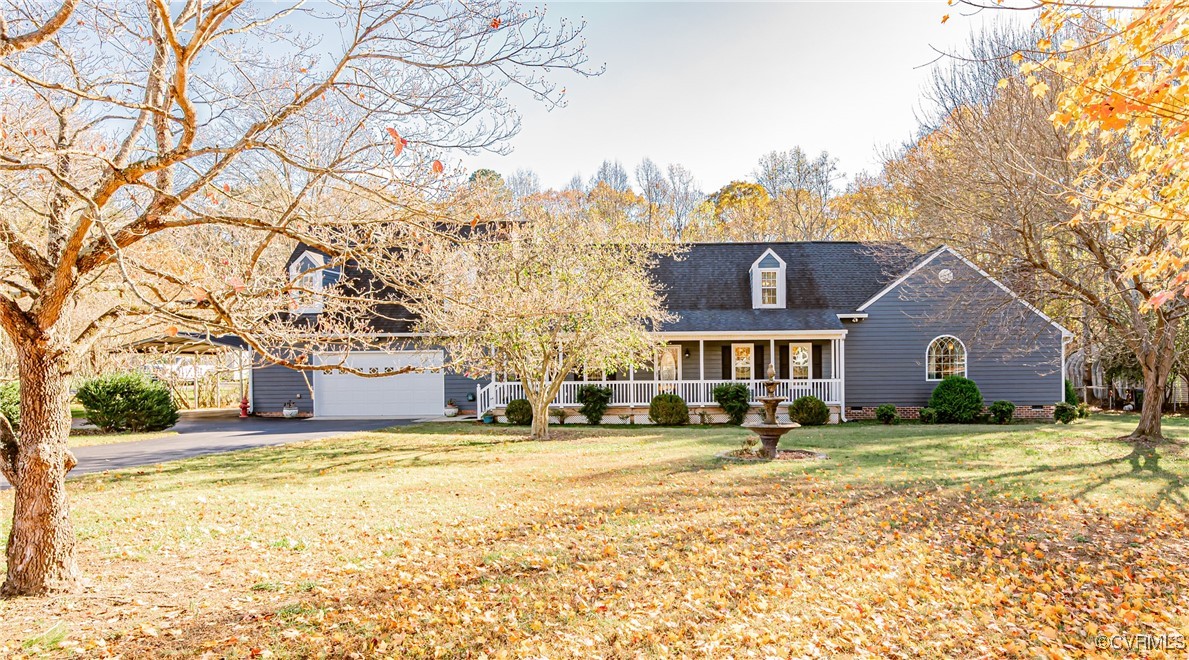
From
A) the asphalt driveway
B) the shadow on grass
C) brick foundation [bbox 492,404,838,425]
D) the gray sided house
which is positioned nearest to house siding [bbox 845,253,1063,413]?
the gray sided house

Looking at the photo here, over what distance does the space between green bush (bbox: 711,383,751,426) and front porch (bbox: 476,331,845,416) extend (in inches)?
13.4

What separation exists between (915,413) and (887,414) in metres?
1.65

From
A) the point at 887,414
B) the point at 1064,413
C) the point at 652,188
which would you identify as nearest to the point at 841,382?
the point at 887,414

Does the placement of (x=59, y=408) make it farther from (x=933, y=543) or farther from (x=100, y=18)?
(x=933, y=543)

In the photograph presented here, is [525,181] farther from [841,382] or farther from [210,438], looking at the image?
[210,438]

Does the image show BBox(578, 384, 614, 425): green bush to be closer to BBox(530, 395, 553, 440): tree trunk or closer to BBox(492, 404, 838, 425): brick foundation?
BBox(492, 404, 838, 425): brick foundation

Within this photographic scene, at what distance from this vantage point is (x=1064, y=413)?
20172 millimetres

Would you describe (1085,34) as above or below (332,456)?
above

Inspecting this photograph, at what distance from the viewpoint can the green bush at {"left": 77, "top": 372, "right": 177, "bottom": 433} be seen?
18953 millimetres

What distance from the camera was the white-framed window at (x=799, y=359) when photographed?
Answer: 22.5m

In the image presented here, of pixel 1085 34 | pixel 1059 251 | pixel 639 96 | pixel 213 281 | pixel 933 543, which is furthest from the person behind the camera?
pixel 1059 251

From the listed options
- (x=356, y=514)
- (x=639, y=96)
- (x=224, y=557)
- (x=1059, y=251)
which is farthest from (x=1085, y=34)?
(x=224, y=557)

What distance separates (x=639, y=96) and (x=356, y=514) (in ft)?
27.2

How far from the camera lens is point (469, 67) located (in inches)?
203
